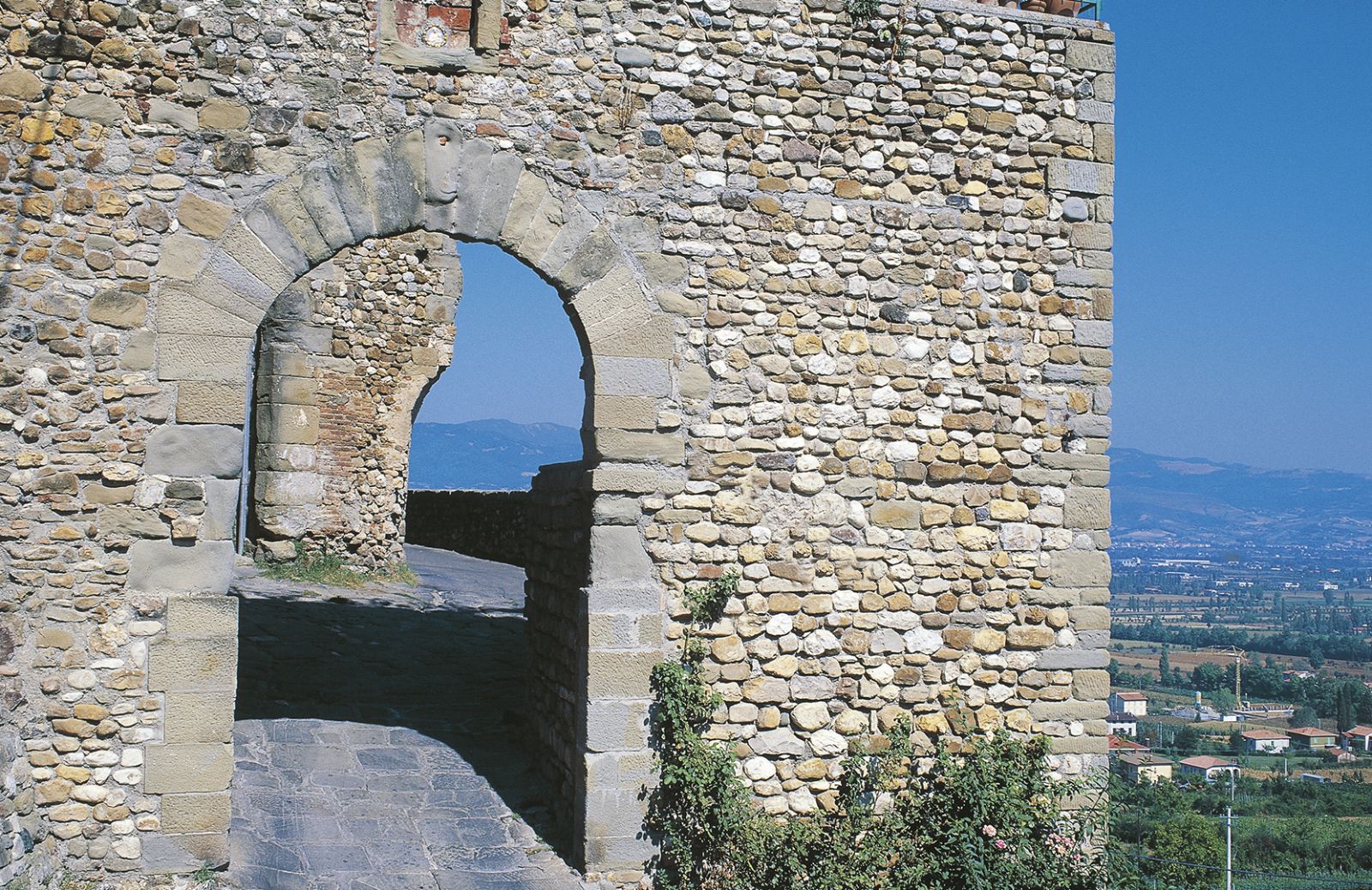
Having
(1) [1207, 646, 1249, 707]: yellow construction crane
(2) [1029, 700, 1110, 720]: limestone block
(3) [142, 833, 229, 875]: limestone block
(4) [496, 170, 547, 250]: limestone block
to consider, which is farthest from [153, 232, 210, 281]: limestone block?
(1) [1207, 646, 1249, 707]: yellow construction crane

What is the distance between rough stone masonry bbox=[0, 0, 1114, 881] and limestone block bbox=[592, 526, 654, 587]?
0.02m

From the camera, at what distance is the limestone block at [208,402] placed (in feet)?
19.2

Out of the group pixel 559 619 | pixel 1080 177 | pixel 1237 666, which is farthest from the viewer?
pixel 1237 666

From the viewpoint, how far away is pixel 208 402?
5.90 meters

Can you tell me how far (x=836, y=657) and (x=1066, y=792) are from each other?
1.52 metres

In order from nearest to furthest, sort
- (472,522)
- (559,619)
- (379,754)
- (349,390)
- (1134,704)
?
(559,619), (379,754), (349,390), (472,522), (1134,704)

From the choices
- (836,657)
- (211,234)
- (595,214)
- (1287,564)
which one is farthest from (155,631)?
(1287,564)

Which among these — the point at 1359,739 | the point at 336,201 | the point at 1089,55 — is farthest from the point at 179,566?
the point at 1359,739

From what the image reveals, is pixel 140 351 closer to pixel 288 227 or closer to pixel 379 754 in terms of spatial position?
pixel 288 227

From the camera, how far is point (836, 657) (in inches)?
261

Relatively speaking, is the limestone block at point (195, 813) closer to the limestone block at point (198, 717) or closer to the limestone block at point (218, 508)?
the limestone block at point (198, 717)

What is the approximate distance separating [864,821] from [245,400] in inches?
158

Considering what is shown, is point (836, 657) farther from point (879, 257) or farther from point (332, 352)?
point (332, 352)

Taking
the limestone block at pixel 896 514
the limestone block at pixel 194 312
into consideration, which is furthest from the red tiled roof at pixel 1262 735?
the limestone block at pixel 194 312
